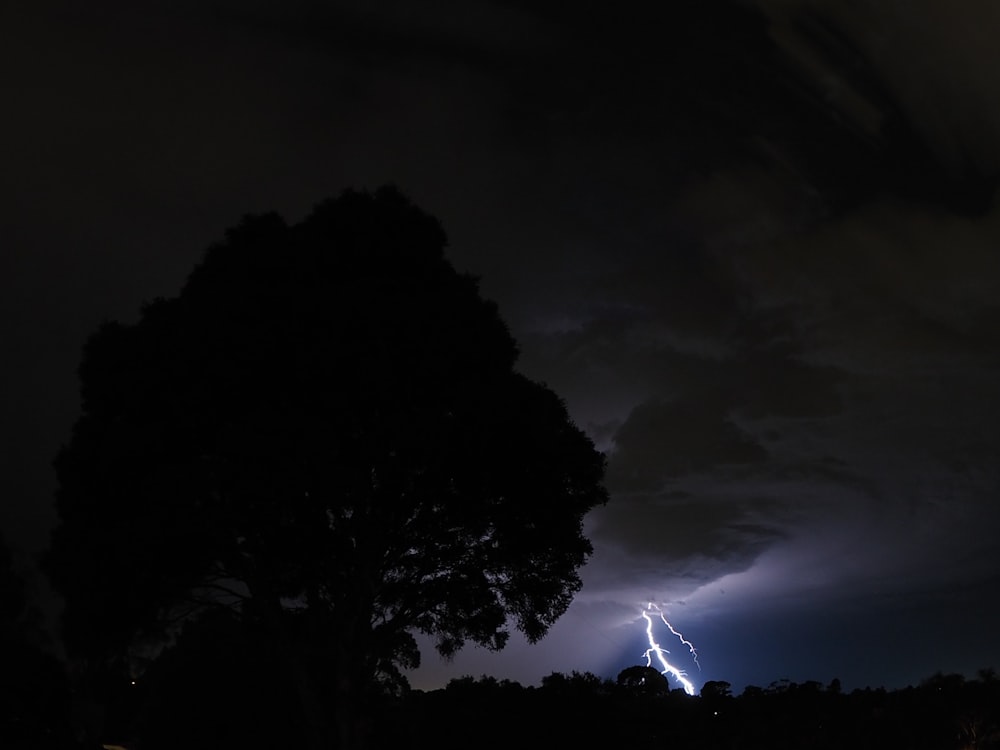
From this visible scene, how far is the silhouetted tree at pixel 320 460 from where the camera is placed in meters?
19.2

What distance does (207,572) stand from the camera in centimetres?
2073

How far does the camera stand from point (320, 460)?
61.8ft

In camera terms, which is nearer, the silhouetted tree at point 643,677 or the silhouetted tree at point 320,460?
the silhouetted tree at point 320,460

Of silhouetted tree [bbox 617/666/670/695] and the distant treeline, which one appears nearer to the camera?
the distant treeline

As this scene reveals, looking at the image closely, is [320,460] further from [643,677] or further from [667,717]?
[643,677]

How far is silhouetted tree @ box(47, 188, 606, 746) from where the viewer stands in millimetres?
19219

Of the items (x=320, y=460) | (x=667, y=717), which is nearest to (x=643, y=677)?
(x=667, y=717)

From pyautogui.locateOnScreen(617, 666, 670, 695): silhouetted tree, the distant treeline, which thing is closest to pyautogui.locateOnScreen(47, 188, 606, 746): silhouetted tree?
the distant treeline

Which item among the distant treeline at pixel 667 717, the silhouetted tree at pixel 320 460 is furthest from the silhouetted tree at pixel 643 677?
the silhouetted tree at pixel 320 460

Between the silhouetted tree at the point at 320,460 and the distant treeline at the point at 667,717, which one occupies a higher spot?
the silhouetted tree at the point at 320,460

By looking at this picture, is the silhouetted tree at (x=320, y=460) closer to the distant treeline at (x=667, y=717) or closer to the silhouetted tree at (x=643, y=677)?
the distant treeline at (x=667, y=717)

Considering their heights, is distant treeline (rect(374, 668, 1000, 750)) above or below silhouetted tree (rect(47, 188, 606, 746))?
below

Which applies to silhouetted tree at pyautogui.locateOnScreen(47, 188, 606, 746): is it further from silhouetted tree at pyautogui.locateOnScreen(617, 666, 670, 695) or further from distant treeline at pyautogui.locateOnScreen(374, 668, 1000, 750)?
silhouetted tree at pyautogui.locateOnScreen(617, 666, 670, 695)

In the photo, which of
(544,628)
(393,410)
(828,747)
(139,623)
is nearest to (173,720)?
(139,623)
